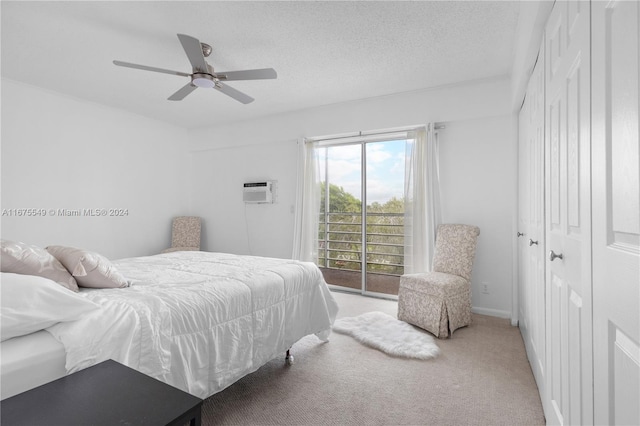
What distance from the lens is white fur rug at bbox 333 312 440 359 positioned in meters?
2.64

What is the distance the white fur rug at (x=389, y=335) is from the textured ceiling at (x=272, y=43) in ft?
8.64

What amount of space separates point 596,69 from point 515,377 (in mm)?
2152

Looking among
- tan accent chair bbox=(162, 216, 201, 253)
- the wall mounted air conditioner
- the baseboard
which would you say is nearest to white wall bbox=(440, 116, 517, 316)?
the baseboard

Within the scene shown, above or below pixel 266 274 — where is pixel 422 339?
below

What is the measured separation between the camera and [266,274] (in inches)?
89.8

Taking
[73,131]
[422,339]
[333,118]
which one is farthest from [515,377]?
[73,131]

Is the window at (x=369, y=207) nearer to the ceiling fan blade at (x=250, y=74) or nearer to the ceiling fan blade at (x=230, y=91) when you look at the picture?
the ceiling fan blade at (x=230, y=91)

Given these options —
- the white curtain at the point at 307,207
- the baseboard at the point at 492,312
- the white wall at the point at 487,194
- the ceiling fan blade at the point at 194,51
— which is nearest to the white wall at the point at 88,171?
the white curtain at the point at 307,207

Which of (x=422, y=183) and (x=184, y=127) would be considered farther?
(x=184, y=127)

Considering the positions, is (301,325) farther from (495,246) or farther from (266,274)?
(495,246)

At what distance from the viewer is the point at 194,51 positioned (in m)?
2.31

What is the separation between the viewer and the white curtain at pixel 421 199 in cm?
393

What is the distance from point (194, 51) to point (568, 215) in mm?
2452

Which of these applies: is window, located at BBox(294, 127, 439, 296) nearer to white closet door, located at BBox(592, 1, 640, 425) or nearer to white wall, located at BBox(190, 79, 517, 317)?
white wall, located at BBox(190, 79, 517, 317)
